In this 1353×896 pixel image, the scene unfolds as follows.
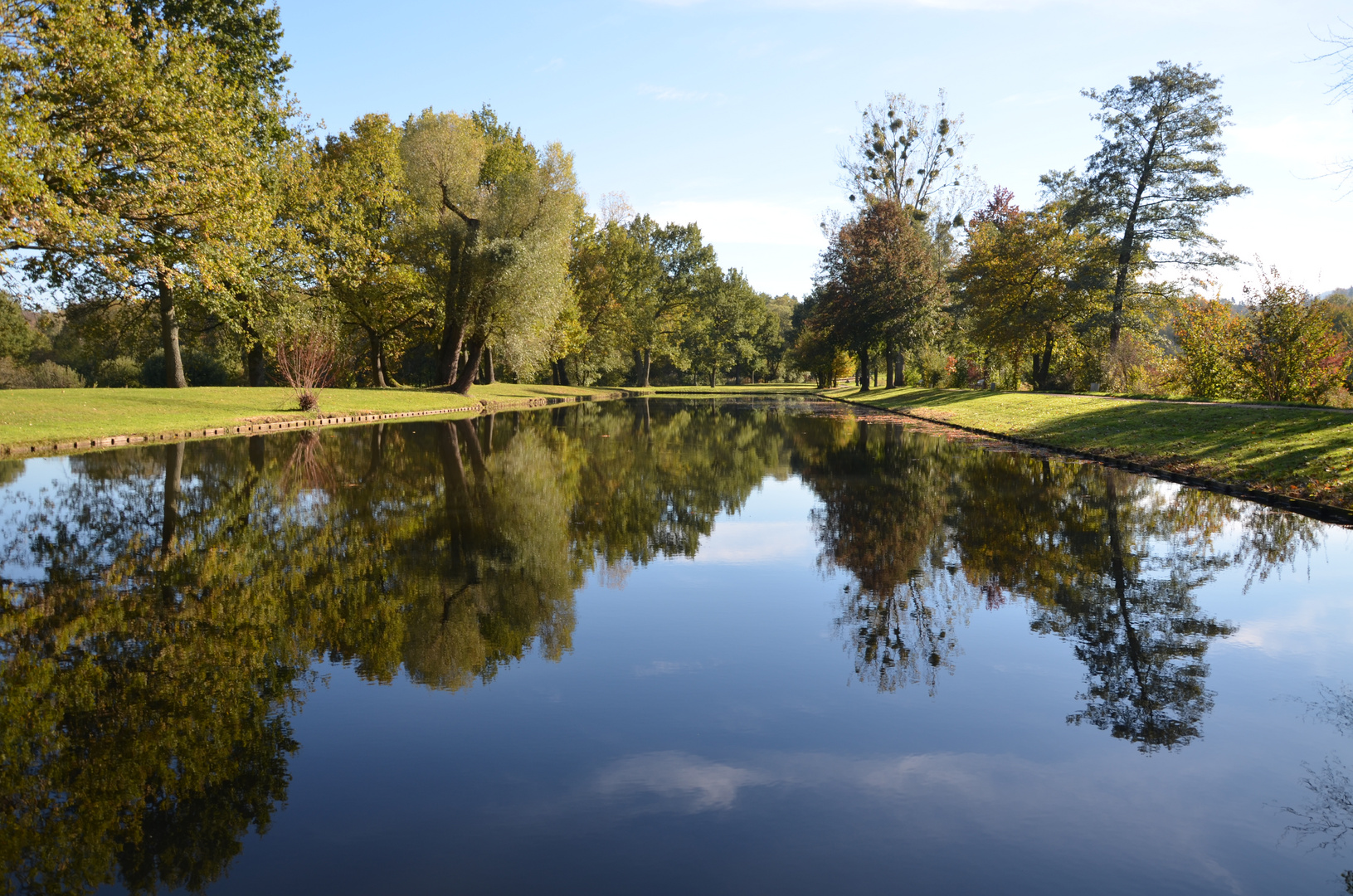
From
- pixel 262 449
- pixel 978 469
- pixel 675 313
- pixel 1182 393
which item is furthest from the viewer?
pixel 675 313

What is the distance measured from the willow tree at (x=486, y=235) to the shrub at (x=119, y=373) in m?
23.5

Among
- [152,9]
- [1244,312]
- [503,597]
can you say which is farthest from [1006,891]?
[152,9]

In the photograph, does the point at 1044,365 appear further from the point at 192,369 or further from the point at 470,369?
the point at 192,369

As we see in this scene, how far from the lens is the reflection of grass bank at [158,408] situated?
2142 centimetres

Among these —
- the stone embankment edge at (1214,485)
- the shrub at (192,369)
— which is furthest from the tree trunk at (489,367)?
the stone embankment edge at (1214,485)

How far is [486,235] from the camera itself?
41062 millimetres

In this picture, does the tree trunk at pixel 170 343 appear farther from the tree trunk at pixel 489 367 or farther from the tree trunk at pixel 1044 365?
the tree trunk at pixel 1044 365

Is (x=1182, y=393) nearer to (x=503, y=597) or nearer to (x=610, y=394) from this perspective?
(x=503, y=597)

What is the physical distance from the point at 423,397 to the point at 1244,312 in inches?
1329

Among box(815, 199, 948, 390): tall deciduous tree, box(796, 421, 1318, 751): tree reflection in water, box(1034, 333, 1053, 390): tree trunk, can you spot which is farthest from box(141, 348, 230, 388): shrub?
box(1034, 333, 1053, 390): tree trunk

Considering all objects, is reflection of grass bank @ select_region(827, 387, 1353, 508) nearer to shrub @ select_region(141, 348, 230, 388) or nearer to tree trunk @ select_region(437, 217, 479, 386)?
tree trunk @ select_region(437, 217, 479, 386)

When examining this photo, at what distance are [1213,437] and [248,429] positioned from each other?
26059 mm

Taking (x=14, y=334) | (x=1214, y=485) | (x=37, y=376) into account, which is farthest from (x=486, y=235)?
(x=14, y=334)

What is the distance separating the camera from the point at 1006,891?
3.50 m
